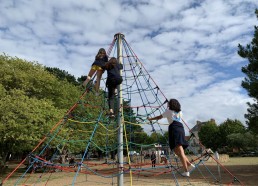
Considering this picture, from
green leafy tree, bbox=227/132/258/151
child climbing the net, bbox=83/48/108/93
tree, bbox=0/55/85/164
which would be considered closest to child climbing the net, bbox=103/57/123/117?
child climbing the net, bbox=83/48/108/93

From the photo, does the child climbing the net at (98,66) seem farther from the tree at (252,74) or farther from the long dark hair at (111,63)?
the tree at (252,74)

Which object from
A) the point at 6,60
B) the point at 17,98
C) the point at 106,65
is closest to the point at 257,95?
the point at 106,65

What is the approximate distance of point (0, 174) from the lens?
19906 millimetres

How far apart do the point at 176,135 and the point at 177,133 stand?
40 millimetres

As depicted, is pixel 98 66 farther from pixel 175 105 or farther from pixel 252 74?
pixel 252 74

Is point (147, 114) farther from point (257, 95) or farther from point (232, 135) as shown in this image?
point (232, 135)

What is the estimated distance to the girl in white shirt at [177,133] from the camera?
4.74 meters

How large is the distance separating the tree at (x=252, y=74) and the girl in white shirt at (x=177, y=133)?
12727 millimetres

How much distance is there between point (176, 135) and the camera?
4801mm

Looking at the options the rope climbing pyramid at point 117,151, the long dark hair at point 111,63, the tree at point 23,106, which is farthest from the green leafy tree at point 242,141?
the long dark hair at point 111,63

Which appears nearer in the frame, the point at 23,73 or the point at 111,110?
the point at 111,110

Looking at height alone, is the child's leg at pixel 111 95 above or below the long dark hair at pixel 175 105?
above

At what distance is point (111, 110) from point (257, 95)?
1266 cm

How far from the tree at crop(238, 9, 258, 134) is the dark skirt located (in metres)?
12.8
